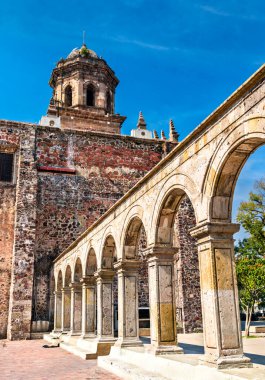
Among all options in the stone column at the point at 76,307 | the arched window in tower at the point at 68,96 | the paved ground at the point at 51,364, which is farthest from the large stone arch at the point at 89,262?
the arched window in tower at the point at 68,96

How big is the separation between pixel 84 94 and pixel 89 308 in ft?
42.8

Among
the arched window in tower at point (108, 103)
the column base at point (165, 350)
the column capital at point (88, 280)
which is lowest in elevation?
the column base at point (165, 350)

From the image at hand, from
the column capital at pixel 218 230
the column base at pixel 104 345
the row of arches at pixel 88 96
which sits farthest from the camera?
the row of arches at pixel 88 96

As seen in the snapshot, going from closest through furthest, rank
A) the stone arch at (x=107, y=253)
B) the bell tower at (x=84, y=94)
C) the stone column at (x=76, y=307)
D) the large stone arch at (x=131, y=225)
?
1. the large stone arch at (x=131, y=225)
2. the stone arch at (x=107, y=253)
3. the stone column at (x=76, y=307)
4. the bell tower at (x=84, y=94)

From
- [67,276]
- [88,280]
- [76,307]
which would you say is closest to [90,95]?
[67,276]

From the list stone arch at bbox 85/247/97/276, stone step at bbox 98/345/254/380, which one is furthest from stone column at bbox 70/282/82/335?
stone step at bbox 98/345/254/380

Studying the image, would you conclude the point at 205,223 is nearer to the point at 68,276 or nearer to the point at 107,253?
the point at 107,253

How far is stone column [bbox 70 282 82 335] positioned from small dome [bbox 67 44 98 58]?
46.5ft

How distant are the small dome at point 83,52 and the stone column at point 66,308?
A: 1376 centimetres

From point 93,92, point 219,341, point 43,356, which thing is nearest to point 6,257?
point 43,356

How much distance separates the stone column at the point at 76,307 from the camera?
44.4 feet

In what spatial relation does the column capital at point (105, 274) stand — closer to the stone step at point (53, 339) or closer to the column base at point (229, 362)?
the stone step at point (53, 339)

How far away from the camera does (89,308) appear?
12352mm

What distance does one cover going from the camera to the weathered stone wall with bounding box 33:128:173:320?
17.2m
